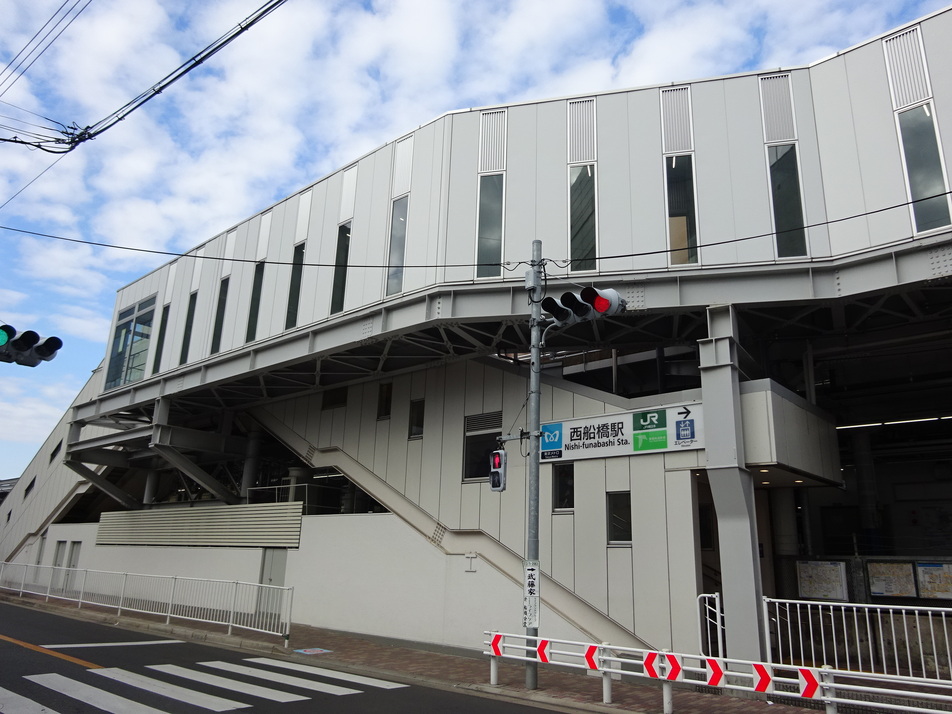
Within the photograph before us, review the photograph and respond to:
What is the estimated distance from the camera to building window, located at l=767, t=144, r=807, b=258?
42.8 feet

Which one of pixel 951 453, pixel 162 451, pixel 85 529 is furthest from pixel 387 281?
pixel 85 529

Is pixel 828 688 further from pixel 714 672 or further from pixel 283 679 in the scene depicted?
pixel 283 679

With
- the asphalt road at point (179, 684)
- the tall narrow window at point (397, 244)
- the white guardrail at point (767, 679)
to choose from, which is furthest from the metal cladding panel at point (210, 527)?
the white guardrail at point (767, 679)

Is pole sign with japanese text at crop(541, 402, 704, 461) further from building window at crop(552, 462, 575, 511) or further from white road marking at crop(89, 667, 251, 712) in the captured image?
white road marking at crop(89, 667, 251, 712)

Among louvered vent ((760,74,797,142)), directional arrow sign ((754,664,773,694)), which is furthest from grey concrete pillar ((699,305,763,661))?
louvered vent ((760,74,797,142))

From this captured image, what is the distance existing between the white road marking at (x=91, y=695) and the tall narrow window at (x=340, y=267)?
10.2 metres

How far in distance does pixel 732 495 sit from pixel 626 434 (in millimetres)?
2406

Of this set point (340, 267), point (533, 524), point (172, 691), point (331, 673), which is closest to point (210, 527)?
point (340, 267)

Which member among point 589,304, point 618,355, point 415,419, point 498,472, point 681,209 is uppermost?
point 681,209

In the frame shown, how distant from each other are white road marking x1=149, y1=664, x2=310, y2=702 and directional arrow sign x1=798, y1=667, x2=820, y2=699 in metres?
6.76

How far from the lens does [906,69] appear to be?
12.6 meters

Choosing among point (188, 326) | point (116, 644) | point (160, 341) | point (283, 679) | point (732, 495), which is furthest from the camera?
point (160, 341)

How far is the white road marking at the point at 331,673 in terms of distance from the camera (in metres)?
11.3

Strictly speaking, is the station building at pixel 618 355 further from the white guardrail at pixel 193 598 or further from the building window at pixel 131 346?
the building window at pixel 131 346
